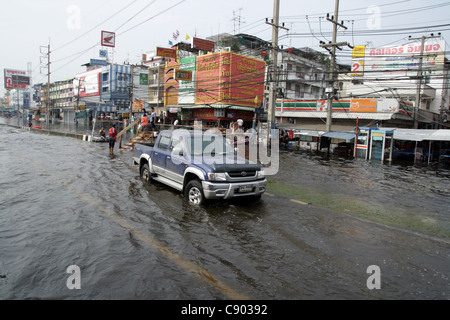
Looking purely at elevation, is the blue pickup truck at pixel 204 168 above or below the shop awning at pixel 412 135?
below

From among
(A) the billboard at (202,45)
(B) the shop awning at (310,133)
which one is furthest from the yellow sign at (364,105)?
(A) the billboard at (202,45)

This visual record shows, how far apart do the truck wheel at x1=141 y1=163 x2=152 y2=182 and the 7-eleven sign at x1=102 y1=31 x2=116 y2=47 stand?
135 feet

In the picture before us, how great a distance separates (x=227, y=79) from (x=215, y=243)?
26396 mm

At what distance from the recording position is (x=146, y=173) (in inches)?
410

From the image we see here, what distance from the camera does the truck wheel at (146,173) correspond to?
33.1ft

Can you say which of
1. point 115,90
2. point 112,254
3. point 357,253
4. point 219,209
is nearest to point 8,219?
point 112,254

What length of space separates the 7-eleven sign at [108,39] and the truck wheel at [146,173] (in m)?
41.0

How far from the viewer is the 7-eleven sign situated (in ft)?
148

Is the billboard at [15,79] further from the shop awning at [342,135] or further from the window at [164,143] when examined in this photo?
the window at [164,143]

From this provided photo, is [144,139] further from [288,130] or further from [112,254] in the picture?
[112,254]

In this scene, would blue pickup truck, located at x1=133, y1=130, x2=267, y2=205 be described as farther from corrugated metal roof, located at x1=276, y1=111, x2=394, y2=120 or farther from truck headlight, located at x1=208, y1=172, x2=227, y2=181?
corrugated metal roof, located at x1=276, y1=111, x2=394, y2=120

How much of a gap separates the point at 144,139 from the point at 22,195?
13.9 meters

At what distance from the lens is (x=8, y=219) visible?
21.7 feet

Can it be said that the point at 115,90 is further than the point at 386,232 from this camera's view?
Yes
